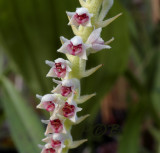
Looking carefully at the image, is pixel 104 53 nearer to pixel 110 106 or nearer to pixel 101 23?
pixel 101 23

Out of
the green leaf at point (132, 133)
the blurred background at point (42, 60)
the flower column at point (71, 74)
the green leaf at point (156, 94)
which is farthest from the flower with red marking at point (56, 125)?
the green leaf at point (156, 94)

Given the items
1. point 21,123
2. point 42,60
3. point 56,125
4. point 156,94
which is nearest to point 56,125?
point 56,125

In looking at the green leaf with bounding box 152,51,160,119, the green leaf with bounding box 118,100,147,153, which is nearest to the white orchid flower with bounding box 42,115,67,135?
the green leaf with bounding box 118,100,147,153

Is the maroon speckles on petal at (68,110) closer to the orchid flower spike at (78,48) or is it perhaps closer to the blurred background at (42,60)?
the orchid flower spike at (78,48)

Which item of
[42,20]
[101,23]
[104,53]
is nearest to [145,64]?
[104,53]

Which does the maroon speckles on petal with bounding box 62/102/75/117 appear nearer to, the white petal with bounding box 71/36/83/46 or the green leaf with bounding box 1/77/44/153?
the white petal with bounding box 71/36/83/46

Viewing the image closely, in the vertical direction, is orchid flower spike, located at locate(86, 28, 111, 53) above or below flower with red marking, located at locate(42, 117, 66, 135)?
above

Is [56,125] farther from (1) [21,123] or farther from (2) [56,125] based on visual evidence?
(1) [21,123]
